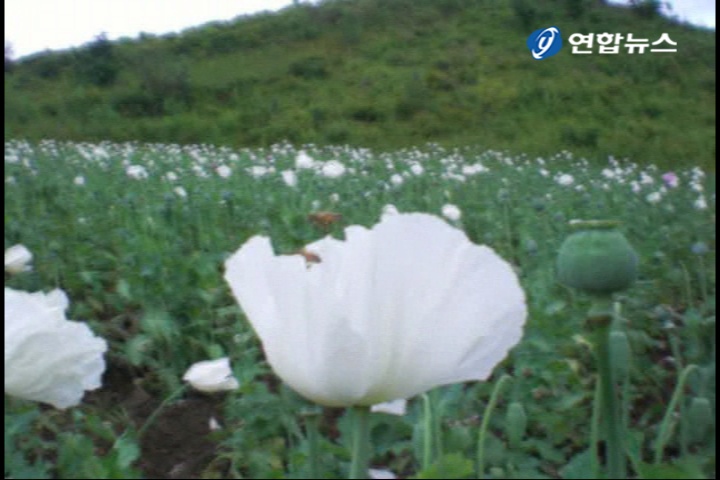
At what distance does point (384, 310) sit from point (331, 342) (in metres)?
0.04

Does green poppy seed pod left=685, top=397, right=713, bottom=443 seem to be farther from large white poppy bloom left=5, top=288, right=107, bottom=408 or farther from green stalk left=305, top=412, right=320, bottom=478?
large white poppy bloom left=5, top=288, right=107, bottom=408

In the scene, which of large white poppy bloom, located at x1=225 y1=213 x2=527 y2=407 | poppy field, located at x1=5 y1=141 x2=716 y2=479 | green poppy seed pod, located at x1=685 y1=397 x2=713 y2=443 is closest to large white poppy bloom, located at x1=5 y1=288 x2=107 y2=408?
A: poppy field, located at x1=5 y1=141 x2=716 y2=479

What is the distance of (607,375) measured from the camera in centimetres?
55

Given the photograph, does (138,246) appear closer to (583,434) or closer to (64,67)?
(583,434)

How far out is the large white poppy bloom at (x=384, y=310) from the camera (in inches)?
21.4

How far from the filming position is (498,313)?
58 centimetres

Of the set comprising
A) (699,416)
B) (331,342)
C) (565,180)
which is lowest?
(699,416)

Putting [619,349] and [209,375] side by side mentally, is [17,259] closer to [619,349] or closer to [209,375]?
[209,375]

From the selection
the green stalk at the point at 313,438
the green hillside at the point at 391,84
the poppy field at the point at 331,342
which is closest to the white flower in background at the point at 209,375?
the poppy field at the point at 331,342

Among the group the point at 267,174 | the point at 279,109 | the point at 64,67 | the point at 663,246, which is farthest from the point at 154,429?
the point at 64,67

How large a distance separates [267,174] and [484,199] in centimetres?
115

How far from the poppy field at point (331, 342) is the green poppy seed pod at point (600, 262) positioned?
0.07 ft

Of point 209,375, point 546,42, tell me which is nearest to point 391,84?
point 546,42

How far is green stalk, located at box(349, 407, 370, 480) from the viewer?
532 mm
